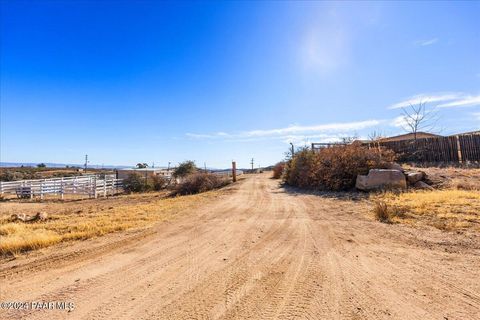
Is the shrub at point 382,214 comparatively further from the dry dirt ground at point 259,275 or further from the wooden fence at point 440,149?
the wooden fence at point 440,149

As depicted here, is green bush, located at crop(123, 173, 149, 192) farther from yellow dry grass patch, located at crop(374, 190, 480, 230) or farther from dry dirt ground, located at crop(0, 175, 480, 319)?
yellow dry grass patch, located at crop(374, 190, 480, 230)

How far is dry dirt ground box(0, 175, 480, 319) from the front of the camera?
2.82 meters

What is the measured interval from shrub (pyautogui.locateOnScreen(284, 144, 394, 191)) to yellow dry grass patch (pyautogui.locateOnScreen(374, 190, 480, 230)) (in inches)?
145

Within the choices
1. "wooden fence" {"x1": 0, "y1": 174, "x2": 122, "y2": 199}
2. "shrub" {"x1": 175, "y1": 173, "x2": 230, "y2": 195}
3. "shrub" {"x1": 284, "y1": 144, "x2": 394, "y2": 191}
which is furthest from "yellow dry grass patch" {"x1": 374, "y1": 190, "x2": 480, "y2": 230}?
"wooden fence" {"x1": 0, "y1": 174, "x2": 122, "y2": 199}

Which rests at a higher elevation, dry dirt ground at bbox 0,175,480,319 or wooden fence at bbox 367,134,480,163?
wooden fence at bbox 367,134,480,163

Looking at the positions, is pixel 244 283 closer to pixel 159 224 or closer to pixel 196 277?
pixel 196 277

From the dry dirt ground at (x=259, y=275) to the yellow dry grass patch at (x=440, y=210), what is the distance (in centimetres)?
76

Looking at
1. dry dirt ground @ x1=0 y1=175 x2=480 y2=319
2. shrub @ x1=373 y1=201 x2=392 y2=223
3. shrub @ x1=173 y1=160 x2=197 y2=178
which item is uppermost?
shrub @ x1=173 y1=160 x2=197 y2=178

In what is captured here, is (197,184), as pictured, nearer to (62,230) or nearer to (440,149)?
A: (62,230)

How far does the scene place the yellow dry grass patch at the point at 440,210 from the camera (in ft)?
20.1

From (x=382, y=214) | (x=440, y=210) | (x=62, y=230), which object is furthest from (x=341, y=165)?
(x=62, y=230)

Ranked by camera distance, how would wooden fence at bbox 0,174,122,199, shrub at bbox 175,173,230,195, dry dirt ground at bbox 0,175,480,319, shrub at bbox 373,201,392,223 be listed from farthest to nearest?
1. wooden fence at bbox 0,174,122,199
2. shrub at bbox 175,173,230,195
3. shrub at bbox 373,201,392,223
4. dry dirt ground at bbox 0,175,480,319

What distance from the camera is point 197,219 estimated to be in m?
8.12

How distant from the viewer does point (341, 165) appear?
43.3 ft
